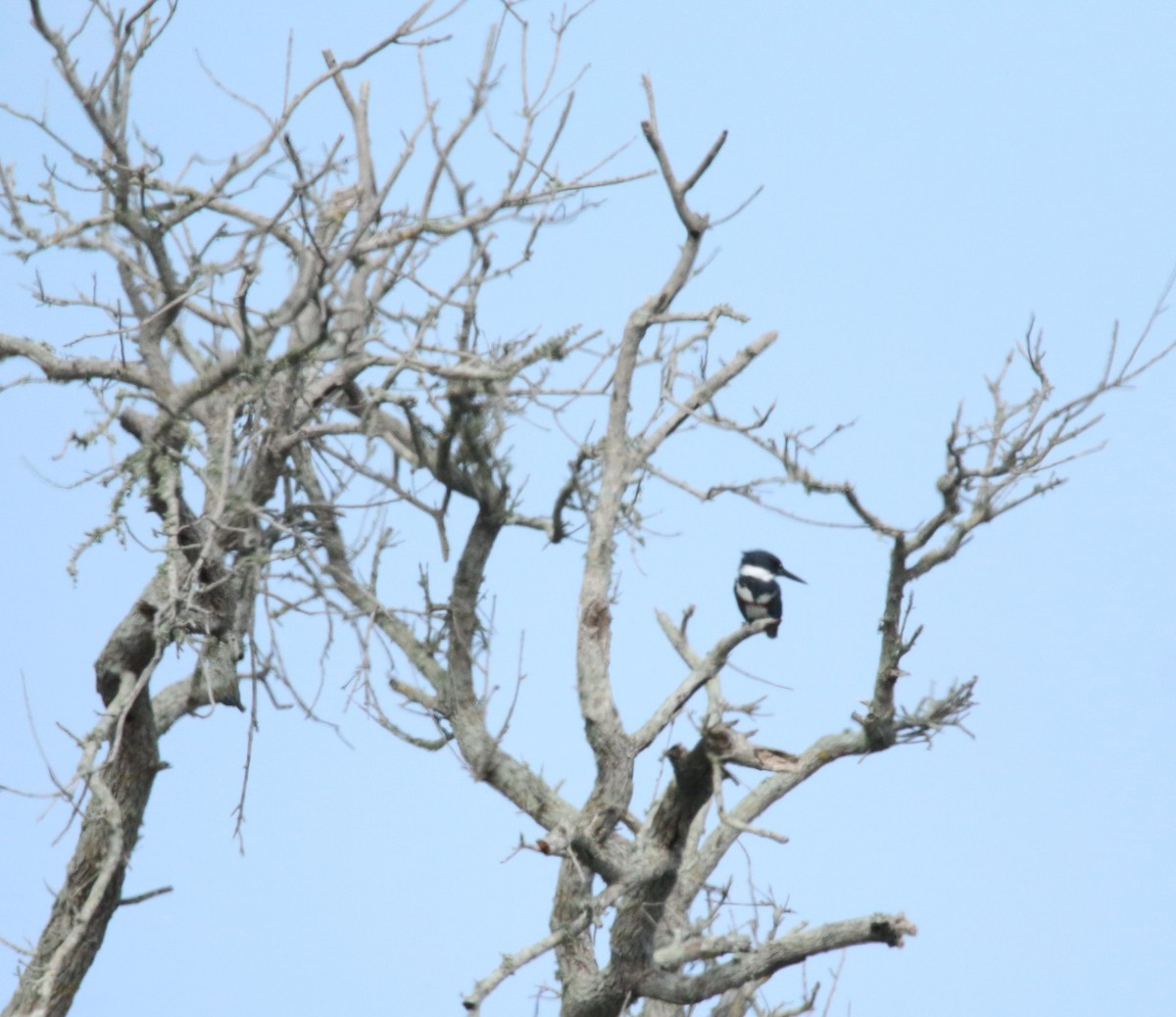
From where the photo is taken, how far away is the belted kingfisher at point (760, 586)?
8.14 meters

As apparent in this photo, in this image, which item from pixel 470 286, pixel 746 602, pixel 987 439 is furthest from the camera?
pixel 746 602

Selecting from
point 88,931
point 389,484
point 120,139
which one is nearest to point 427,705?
point 389,484

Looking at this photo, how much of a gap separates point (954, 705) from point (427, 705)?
2.79m

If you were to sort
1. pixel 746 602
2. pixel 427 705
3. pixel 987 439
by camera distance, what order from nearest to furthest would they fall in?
pixel 987 439, pixel 427 705, pixel 746 602

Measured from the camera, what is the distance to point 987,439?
5250mm

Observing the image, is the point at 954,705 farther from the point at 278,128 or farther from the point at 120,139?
the point at 120,139

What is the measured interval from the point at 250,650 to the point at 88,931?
1.85 meters

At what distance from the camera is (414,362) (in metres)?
5.93

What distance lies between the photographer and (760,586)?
8164 millimetres

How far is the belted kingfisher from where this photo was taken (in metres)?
8.14

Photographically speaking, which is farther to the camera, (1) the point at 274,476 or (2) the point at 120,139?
(1) the point at 274,476

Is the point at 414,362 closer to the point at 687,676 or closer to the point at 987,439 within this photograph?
the point at 687,676

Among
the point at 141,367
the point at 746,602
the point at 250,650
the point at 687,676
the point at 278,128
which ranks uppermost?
the point at 746,602

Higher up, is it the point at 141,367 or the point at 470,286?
the point at 470,286
